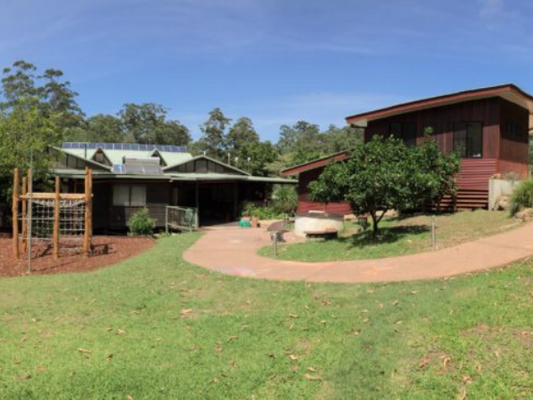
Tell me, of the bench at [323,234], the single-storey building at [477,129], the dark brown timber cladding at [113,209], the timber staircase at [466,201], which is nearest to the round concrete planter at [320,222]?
the bench at [323,234]

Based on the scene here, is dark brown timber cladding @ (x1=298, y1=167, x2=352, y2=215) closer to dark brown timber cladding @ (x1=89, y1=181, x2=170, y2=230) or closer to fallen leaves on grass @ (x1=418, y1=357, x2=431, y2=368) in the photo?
dark brown timber cladding @ (x1=89, y1=181, x2=170, y2=230)

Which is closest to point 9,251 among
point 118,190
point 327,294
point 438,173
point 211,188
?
point 118,190

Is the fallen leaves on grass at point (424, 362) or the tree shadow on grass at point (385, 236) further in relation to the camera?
the tree shadow on grass at point (385, 236)

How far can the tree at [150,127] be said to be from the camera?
75375 mm

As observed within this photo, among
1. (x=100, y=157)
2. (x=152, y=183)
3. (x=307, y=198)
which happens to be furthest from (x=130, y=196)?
(x=100, y=157)

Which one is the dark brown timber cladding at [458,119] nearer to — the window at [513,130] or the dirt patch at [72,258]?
the window at [513,130]

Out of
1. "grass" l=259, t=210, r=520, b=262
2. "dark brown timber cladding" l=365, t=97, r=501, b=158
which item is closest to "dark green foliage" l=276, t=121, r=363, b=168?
"dark brown timber cladding" l=365, t=97, r=501, b=158

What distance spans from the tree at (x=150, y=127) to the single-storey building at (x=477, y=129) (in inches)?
2411

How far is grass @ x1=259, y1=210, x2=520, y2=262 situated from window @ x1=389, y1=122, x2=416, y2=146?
16.7ft

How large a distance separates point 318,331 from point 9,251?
1295cm

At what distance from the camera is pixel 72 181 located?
23094 mm

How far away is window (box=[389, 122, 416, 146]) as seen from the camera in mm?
18188

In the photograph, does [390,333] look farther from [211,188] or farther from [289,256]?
[211,188]

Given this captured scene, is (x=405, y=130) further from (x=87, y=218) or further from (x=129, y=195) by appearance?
(x=129, y=195)
